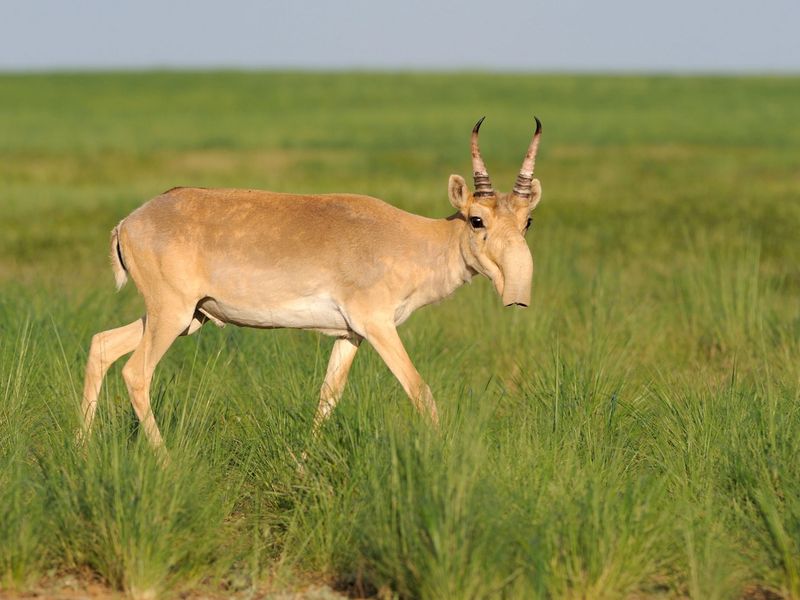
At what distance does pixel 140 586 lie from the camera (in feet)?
20.1

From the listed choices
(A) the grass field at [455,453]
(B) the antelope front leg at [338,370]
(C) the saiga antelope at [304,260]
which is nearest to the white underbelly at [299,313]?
(C) the saiga antelope at [304,260]

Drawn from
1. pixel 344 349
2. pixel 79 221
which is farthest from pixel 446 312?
pixel 79 221

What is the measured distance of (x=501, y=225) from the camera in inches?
310

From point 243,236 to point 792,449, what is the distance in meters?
3.43

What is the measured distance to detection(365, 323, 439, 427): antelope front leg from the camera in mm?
7434

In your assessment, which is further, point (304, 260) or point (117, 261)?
point (117, 261)

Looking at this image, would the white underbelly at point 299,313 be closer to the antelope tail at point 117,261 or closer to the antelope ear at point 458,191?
the antelope tail at point 117,261

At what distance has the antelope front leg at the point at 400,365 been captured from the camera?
293 inches

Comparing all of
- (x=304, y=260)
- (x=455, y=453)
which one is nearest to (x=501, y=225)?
(x=304, y=260)

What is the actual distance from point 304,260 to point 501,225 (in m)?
1.21

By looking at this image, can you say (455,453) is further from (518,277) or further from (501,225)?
(501,225)

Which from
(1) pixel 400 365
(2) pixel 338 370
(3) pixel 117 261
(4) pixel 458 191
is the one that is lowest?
(2) pixel 338 370

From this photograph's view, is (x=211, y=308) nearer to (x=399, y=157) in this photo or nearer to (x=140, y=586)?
(x=140, y=586)

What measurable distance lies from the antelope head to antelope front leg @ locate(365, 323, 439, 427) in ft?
2.18
